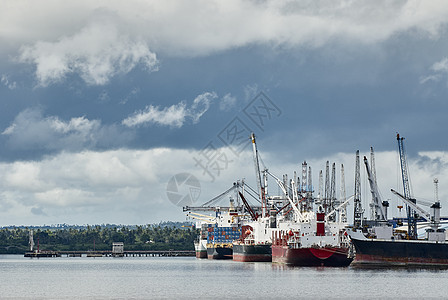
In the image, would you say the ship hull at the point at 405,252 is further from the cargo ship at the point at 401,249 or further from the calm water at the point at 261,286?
the calm water at the point at 261,286

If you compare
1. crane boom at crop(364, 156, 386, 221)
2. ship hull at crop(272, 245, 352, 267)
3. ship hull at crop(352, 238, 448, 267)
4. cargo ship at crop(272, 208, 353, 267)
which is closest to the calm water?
ship hull at crop(352, 238, 448, 267)

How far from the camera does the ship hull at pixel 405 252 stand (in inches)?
5965

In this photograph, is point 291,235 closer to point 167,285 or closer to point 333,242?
point 333,242

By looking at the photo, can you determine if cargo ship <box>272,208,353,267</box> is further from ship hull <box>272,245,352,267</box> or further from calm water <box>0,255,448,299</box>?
calm water <box>0,255,448,299</box>

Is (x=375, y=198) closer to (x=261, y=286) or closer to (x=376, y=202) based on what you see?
(x=376, y=202)

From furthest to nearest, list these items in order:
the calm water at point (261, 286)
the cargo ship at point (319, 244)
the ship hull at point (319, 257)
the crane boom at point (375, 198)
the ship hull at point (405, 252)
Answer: the crane boom at point (375, 198)
the cargo ship at point (319, 244)
the ship hull at point (319, 257)
the ship hull at point (405, 252)
the calm water at point (261, 286)

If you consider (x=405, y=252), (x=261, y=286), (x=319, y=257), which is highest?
(x=405, y=252)

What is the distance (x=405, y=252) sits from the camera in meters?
153

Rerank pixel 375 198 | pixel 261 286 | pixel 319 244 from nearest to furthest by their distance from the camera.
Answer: pixel 261 286, pixel 319 244, pixel 375 198

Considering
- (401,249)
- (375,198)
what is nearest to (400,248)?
(401,249)

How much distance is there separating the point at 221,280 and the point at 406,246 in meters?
37.6

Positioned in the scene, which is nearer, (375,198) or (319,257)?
(319,257)

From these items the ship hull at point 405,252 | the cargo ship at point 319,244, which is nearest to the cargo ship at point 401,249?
the ship hull at point 405,252

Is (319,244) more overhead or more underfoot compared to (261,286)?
more overhead
